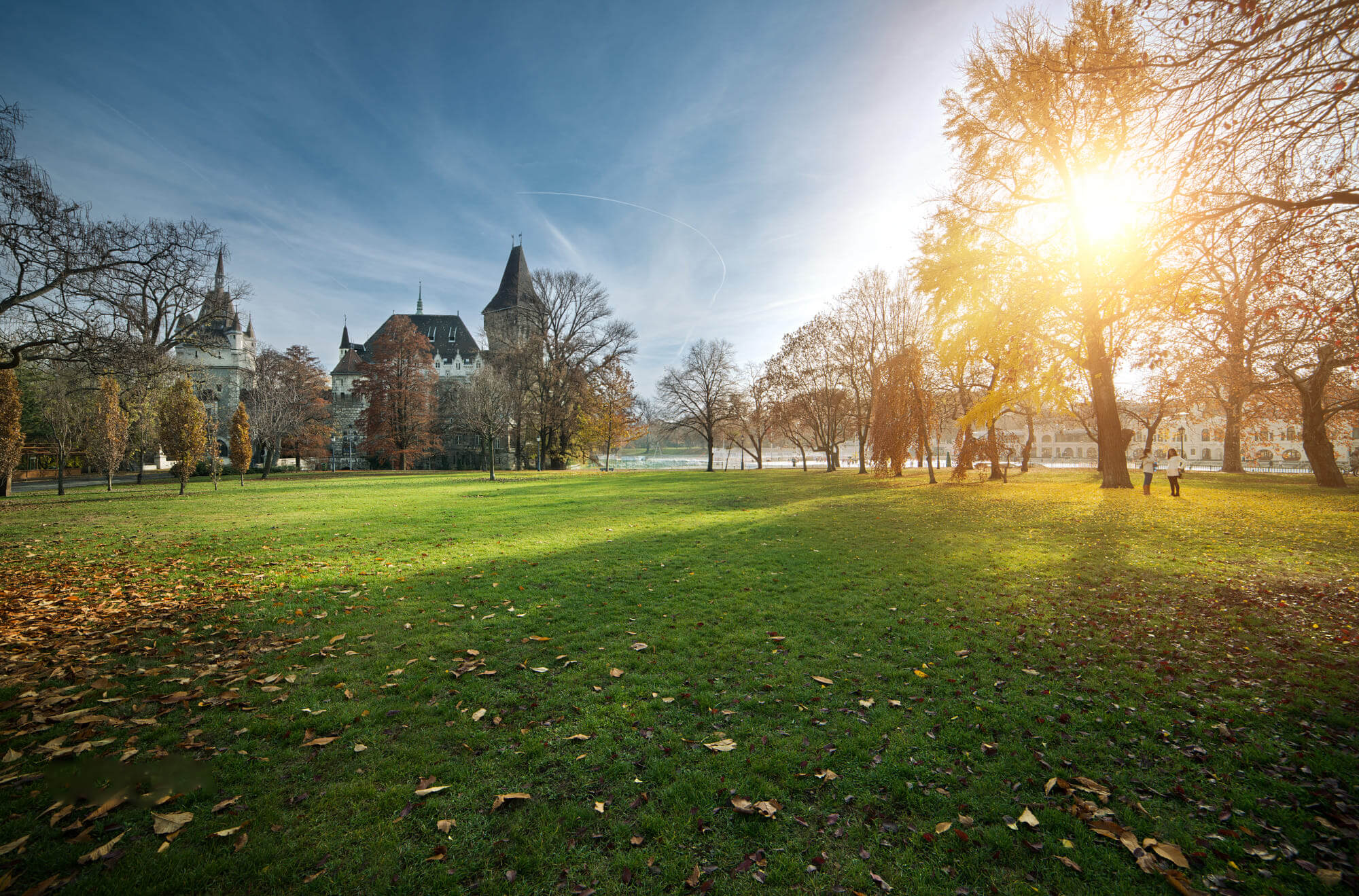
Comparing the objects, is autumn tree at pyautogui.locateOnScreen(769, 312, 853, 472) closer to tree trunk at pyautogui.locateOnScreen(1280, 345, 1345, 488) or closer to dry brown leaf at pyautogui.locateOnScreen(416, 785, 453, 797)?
tree trunk at pyautogui.locateOnScreen(1280, 345, 1345, 488)

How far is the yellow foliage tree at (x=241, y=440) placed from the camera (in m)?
28.1

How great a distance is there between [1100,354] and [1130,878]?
19633 millimetres

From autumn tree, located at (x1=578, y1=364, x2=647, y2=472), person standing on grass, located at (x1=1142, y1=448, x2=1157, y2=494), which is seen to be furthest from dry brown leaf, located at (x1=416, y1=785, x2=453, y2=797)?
autumn tree, located at (x1=578, y1=364, x2=647, y2=472)

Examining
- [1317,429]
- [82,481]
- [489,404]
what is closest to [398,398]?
[489,404]

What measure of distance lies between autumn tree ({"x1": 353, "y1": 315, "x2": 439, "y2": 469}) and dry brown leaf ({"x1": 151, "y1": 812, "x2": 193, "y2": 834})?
50848 millimetres

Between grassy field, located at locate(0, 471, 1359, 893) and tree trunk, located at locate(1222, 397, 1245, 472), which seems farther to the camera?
tree trunk, located at locate(1222, 397, 1245, 472)

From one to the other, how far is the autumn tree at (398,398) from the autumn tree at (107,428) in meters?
24.5

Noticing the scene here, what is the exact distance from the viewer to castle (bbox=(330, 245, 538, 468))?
46.8 meters

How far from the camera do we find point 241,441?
28516 mm

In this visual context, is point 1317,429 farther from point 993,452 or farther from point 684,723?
point 684,723

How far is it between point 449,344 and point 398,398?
30356mm

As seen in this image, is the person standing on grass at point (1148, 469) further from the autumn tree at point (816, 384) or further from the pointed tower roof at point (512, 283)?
the pointed tower roof at point (512, 283)

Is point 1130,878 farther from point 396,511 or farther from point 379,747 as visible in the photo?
point 396,511

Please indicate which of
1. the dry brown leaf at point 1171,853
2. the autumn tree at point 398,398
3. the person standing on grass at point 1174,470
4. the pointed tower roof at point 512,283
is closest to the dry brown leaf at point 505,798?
the dry brown leaf at point 1171,853
